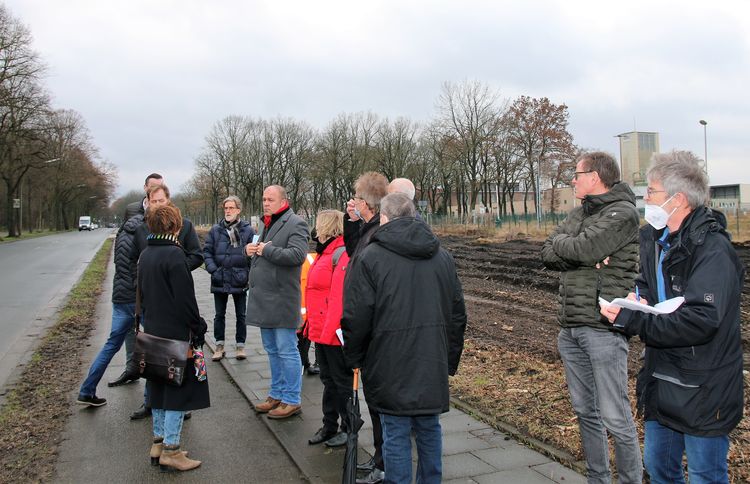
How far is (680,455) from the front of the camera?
9.55ft

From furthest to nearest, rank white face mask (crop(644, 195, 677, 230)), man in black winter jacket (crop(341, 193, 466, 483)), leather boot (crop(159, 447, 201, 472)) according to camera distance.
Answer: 1. leather boot (crop(159, 447, 201, 472))
2. man in black winter jacket (crop(341, 193, 466, 483))
3. white face mask (crop(644, 195, 677, 230))

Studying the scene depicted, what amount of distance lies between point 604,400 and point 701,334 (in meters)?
0.94

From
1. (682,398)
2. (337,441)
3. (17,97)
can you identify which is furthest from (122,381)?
(17,97)

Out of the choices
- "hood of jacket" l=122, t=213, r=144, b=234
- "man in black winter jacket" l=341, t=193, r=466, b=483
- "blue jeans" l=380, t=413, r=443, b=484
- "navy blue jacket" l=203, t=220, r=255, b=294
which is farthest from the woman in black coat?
"navy blue jacket" l=203, t=220, r=255, b=294

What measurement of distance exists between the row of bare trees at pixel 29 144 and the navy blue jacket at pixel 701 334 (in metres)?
43.2

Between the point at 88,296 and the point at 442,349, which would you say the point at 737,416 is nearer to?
the point at 442,349

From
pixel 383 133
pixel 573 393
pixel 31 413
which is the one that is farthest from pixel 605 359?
pixel 383 133

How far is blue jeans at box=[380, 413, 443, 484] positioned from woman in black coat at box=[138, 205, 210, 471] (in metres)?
1.66

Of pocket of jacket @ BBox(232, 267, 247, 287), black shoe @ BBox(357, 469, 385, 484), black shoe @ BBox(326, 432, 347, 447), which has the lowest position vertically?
black shoe @ BBox(357, 469, 385, 484)

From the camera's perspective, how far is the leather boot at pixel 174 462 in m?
4.14

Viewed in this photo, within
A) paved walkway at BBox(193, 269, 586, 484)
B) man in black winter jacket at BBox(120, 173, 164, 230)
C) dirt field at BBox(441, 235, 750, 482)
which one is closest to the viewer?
paved walkway at BBox(193, 269, 586, 484)

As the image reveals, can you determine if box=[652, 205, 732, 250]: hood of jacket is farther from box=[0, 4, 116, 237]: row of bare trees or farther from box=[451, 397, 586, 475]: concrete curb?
box=[0, 4, 116, 237]: row of bare trees

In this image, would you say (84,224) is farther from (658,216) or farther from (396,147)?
(658,216)

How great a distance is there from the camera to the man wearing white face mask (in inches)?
103
